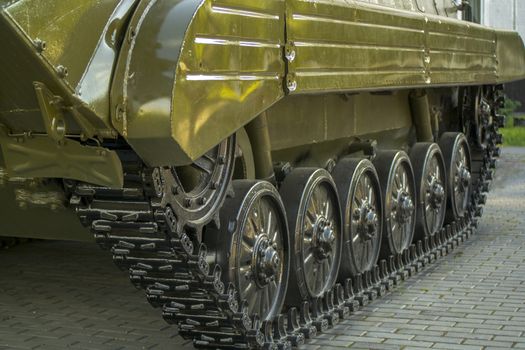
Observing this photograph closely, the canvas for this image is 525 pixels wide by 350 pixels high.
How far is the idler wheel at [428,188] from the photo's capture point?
28.7 feet

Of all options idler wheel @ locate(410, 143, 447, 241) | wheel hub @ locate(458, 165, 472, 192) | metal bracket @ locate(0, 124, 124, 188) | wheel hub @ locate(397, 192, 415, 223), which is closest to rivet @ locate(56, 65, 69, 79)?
metal bracket @ locate(0, 124, 124, 188)

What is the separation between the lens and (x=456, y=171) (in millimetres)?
9766

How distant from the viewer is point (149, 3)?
188 inches

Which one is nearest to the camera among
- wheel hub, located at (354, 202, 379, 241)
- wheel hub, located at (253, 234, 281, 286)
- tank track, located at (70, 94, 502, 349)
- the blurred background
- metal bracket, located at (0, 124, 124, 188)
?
metal bracket, located at (0, 124, 124, 188)

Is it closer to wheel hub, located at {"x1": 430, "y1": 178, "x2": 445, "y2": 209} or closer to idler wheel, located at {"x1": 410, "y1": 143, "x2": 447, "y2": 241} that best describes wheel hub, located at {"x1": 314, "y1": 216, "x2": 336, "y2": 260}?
idler wheel, located at {"x1": 410, "y1": 143, "x2": 447, "y2": 241}

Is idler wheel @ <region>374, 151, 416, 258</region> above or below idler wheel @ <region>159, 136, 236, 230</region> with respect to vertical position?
below

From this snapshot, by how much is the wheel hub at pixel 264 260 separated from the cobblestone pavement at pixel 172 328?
1.87 feet

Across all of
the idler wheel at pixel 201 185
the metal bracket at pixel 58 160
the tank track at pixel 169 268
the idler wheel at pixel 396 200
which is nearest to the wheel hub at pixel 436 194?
the idler wheel at pixel 396 200

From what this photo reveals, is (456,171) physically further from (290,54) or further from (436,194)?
(290,54)

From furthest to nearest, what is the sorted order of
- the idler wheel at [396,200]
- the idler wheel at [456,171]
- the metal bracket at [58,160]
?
the idler wheel at [456,171] < the idler wheel at [396,200] < the metal bracket at [58,160]

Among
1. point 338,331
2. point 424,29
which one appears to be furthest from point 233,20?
point 424,29

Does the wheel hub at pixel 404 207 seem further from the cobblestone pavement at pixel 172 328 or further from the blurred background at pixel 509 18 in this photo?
the blurred background at pixel 509 18

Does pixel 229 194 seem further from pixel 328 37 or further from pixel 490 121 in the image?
pixel 490 121

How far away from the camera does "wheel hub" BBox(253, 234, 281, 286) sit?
5816 millimetres
